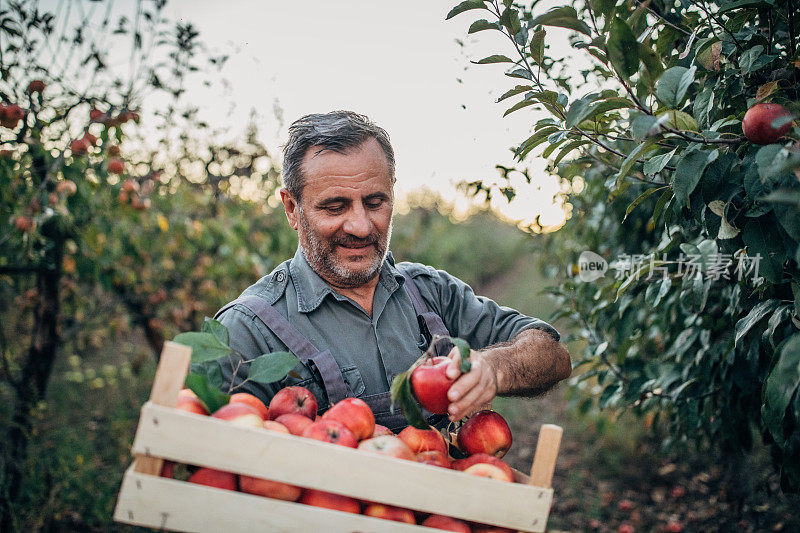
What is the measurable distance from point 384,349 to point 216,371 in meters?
0.63

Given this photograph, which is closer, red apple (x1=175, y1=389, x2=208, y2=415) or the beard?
red apple (x1=175, y1=389, x2=208, y2=415)

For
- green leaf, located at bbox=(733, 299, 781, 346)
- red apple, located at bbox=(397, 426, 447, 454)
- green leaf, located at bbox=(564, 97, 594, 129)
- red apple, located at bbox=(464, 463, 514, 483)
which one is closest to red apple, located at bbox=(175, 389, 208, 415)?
red apple, located at bbox=(397, 426, 447, 454)

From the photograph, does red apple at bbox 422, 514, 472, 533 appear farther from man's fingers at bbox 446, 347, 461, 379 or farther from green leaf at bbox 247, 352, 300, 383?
green leaf at bbox 247, 352, 300, 383

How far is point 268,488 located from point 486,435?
569mm

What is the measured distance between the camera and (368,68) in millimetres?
3270

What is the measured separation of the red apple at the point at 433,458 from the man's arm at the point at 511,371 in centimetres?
9

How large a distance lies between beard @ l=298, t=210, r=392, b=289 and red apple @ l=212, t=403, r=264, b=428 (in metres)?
0.81

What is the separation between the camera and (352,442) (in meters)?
1.18

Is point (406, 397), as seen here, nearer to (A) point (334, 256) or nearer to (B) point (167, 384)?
(B) point (167, 384)

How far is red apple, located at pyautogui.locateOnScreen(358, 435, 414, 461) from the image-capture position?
3.69ft

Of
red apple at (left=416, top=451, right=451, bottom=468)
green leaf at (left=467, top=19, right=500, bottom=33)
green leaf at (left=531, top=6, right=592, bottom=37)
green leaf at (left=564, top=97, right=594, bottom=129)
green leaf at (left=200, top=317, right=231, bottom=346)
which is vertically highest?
green leaf at (left=467, top=19, right=500, bottom=33)

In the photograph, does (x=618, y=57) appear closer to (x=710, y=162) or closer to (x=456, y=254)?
(x=710, y=162)

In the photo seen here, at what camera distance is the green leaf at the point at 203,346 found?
1263 millimetres

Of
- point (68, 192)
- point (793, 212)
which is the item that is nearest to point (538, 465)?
point (793, 212)
